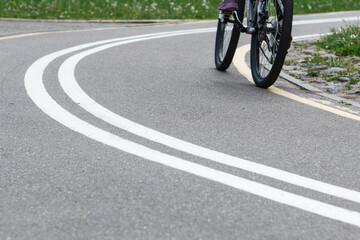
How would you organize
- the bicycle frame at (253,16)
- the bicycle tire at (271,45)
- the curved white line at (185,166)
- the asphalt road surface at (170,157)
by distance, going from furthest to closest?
the bicycle frame at (253,16) → the bicycle tire at (271,45) → the curved white line at (185,166) → the asphalt road surface at (170,157)

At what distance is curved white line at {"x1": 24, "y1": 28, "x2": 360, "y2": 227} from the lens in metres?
2.83

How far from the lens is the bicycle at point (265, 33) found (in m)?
5.02

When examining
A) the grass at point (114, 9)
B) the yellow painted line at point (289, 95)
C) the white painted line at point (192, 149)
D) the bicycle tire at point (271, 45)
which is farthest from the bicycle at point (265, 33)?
the grass at point (114, 9)

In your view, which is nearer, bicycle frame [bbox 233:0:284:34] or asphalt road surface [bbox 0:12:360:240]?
asphalt road surface [bbox 0:12:360:240]

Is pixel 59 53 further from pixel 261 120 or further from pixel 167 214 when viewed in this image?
pixel 167 214

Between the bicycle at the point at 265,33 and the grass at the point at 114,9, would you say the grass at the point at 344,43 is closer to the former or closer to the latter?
Result: the bicycle at the point at 265,33

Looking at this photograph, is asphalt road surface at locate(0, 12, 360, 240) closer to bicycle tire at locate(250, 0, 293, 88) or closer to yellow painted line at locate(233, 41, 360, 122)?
yellow painted line at locate(233, 41, 360, 122)

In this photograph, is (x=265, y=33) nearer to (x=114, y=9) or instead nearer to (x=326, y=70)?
(x=326, y=70)

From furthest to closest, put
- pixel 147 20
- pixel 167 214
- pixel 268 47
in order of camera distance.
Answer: pixel 147 20, pixel 268 47, pixel 167 214

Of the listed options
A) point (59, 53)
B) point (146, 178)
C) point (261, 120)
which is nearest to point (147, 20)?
point (59, 53)

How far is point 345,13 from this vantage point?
15023mm

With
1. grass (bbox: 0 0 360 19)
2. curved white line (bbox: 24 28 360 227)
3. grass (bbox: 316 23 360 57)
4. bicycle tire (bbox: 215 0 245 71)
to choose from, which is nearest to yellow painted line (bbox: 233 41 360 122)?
bicycle tire (bbox: 215 0 245 71)

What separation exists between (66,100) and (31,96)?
1.25 ft

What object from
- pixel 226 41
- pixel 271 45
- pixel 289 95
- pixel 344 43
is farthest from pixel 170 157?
pixel 344 43
